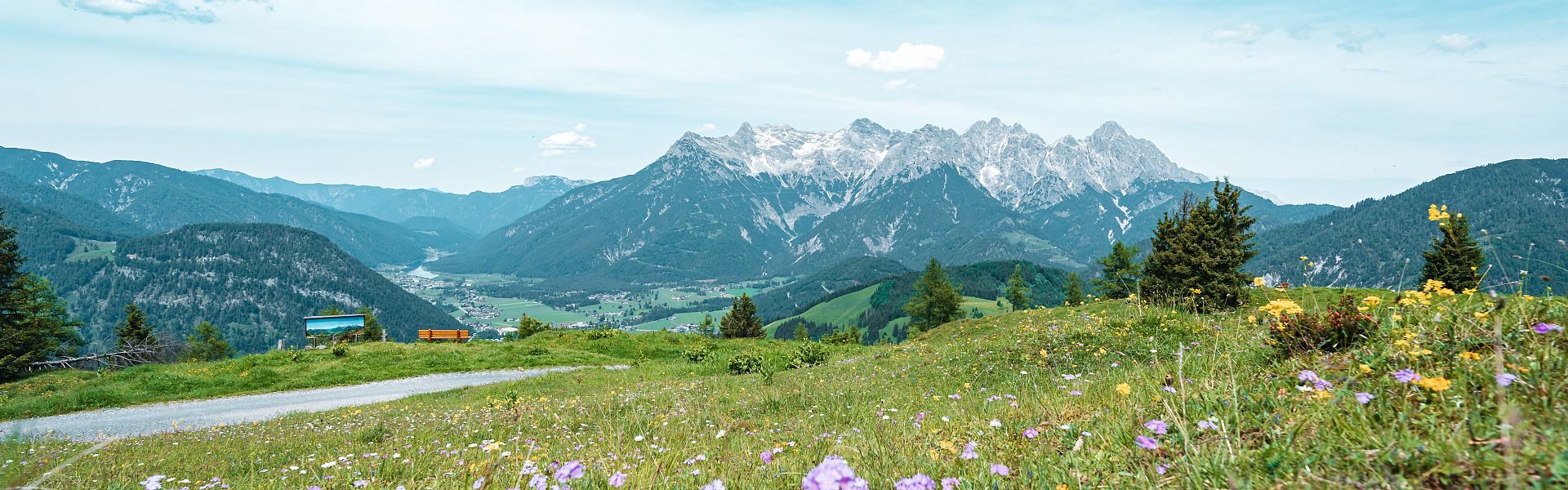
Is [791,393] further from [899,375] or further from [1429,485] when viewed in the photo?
[1429,485]

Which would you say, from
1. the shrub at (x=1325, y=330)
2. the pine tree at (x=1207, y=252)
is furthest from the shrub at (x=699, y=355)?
the pine tree at (x=1207, y=252)

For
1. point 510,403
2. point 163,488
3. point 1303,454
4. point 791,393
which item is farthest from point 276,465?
point 1303,454

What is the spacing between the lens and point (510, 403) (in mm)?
10695

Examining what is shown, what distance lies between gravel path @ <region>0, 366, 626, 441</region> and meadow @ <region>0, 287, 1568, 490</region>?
807 cm

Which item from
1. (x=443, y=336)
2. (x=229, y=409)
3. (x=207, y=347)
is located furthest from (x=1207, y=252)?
(x=207, y=347)

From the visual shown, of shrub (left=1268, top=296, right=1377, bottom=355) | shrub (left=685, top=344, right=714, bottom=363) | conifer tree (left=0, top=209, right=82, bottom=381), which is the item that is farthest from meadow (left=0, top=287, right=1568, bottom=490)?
conifer tree (left=0, top=209, right=82, bottom=381)

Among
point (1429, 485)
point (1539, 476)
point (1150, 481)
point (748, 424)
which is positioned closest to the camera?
point (1539, 476)

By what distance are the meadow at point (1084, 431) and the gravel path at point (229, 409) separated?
26.5ft

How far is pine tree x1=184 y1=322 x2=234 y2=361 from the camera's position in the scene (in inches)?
3159

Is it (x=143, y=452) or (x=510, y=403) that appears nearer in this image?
(x=143, y=452)

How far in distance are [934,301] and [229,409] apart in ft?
238

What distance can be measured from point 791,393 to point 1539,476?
9074 millimetres

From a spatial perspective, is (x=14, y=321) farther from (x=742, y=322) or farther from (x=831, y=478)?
(x=742, y=322)

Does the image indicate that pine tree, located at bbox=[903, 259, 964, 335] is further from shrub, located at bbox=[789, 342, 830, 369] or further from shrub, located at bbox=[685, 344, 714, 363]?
shrub, located at bbox=[789, 342, 830, 369]
